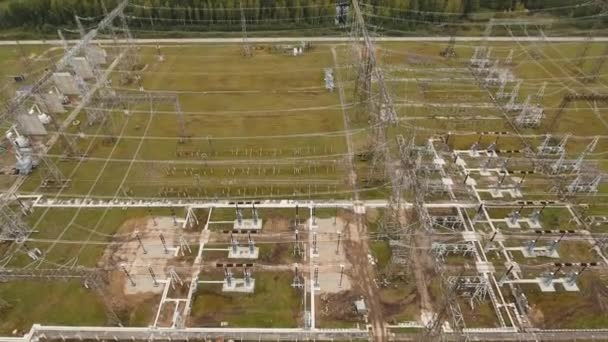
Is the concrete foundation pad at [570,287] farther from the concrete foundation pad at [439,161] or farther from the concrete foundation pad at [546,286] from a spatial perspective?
the concrete foundation pad at [439,161]

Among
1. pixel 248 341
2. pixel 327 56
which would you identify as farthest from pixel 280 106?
pixel 248 341

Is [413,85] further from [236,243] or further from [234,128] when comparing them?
[236,243]

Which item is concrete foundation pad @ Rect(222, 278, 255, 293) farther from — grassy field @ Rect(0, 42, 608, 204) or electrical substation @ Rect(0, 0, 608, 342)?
grassy field @ Rect(0, 42, 608, 204)

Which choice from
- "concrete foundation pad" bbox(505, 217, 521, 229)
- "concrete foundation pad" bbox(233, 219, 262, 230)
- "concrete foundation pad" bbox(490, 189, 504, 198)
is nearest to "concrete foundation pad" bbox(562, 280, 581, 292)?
"concrete foundation pad" bbox(505, 217, 521, 229)

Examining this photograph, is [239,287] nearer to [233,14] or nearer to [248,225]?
[248,225]

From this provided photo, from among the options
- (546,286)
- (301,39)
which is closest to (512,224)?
(546,286)
